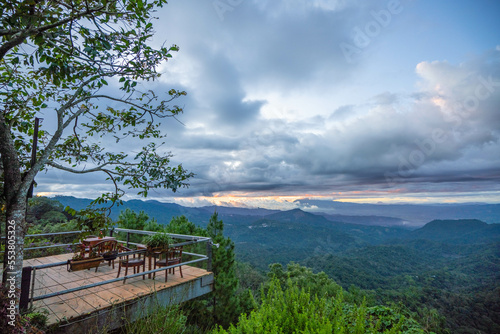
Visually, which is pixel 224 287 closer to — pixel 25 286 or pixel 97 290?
pixel 97 290

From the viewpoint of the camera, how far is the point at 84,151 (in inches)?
179

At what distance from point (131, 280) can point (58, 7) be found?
18.1 feet

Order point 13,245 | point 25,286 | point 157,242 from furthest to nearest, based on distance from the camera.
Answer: point 157,242
point 25,286
point 13,245

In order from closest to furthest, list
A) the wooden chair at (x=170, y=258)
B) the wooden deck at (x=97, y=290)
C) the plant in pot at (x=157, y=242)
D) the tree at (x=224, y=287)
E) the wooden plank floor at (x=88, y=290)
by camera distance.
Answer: the wooden deck at (x=97, y=290) → the wooden plank floor at (x=88, y=290) → the wooden chair at (x=170, y=258) → the plant in pot at (x=157, y=242) → the tree at (x=224, y=287)

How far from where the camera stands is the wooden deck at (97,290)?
404 centimetres

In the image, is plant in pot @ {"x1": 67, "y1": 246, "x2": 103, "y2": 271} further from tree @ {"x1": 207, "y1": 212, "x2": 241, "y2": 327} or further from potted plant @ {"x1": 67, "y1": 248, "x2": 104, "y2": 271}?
tree @ {"x1": 207, "y1": 212, "x2": 241, "y2": 327}

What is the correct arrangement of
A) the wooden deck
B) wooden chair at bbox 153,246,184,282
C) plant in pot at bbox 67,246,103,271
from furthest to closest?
wooden chair at bbox 153,246,184,282
plant in pot at bbox 67,246,103,271
the wooden deck

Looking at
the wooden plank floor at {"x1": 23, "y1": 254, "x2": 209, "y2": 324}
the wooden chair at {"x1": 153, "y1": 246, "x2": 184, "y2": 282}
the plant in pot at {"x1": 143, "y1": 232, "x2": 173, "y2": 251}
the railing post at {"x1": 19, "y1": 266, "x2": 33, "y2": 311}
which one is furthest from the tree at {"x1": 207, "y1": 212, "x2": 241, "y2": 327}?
the railing post at {"x1": 19, "y1": 266, "x2": 33, "y2": 311}

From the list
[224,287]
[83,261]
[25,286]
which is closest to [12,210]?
[25,286]

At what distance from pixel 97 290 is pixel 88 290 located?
0.73ft

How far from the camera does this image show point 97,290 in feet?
16.5

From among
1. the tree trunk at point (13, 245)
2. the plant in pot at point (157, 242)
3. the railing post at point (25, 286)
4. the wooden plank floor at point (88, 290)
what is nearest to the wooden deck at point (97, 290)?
the wooden plank floor at point (88, 290)

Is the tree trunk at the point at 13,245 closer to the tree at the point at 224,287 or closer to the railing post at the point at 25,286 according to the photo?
the railing post at the point at 25,286

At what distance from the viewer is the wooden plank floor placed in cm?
414
